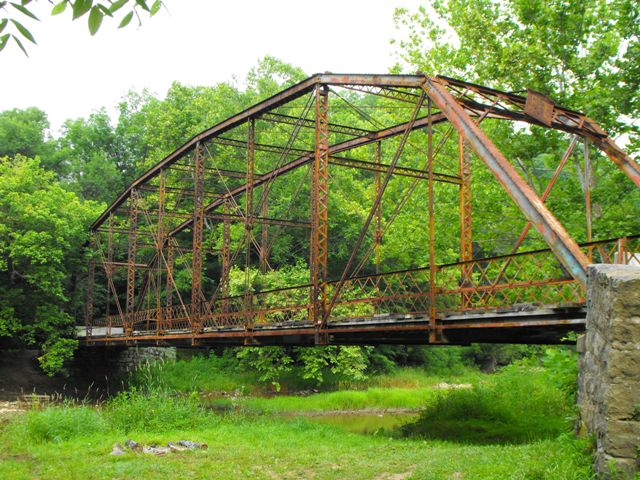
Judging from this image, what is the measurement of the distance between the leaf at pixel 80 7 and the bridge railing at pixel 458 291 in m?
7.42

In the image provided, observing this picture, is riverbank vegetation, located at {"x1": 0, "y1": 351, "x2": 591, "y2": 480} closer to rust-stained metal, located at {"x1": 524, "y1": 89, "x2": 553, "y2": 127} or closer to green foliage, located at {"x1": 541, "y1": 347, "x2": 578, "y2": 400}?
green foliage, located at {"x1": 541, "y1": 347, "x2": 578, "y2": 400}

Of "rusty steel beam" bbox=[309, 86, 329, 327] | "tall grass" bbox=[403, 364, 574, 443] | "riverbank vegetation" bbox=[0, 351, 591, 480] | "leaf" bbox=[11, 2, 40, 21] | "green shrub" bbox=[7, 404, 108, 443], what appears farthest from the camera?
"rusty steel beam" bbox=[309, 86, 329, 327]

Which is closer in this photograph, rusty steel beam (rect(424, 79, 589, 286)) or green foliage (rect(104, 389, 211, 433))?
rusty steel beam (rect(424, 79, 589, 286))

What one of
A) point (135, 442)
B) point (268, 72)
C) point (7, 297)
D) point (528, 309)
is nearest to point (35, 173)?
point (7, 297)

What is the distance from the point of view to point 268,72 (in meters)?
40.7

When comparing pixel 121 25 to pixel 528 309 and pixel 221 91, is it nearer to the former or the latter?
pixel 528 309

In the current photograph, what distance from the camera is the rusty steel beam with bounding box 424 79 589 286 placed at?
9.20 m

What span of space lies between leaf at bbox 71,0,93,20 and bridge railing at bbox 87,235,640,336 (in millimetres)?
7420

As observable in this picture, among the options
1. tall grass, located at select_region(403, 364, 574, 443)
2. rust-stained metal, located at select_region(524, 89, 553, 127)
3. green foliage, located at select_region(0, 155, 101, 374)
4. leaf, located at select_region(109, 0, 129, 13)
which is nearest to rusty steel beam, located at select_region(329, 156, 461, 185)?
rust-stained metal, located at select_region(524, 89, 553, 127)

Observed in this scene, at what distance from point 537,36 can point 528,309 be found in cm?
1055

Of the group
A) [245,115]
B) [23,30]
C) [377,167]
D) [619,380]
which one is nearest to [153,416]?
[377,167]

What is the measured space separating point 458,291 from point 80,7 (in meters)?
8.74

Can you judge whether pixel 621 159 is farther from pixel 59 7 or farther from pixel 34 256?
pixel 34 256

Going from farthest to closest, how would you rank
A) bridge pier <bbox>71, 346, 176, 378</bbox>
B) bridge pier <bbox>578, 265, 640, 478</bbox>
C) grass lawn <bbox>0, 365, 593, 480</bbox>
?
bridge pier <bbox>71, 346, 176, 378</bbox> → grass lawn <bbox>0, 365, 593, 480</bbox> → bridge pier <bbox>578, 265, 640, 478</bbox>
